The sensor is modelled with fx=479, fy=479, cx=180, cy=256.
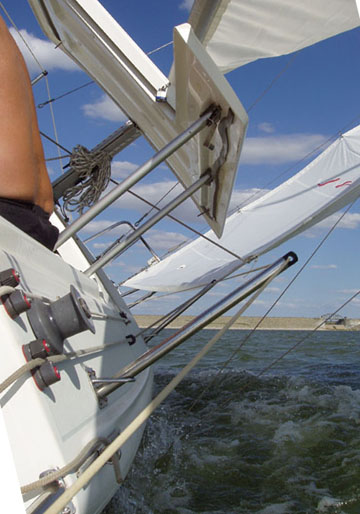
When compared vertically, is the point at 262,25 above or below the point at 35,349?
above

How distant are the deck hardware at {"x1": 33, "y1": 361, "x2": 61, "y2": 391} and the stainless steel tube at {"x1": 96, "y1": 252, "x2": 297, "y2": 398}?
50 cm

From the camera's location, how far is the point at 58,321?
122 cm

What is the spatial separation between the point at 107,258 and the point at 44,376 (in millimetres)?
1423

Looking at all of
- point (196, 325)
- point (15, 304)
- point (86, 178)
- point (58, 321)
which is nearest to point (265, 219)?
point (86, 178)

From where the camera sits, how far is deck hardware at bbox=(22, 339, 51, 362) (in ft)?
3.64

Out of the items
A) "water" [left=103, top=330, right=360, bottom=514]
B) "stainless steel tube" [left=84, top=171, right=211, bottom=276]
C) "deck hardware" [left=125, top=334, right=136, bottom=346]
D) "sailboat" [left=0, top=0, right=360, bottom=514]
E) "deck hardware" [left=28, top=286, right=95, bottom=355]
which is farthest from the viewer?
"deck hardware" [left=125, top=334, right=136, bottom=346]

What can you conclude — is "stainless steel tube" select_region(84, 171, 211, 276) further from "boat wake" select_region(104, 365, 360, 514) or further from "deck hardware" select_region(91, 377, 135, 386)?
"boat wake" select_region(104, 365, 360, 514)

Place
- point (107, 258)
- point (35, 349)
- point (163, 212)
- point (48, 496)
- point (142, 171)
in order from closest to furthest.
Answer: point (48, 496), point (35, 349), point (142, 171), point (163, 212), point (107, 258)

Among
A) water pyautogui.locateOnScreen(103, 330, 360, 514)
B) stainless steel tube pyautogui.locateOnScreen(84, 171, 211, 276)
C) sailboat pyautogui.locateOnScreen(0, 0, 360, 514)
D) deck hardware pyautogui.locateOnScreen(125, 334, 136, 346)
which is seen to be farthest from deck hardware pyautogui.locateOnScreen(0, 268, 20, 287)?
deck hardware pyautogui.locateOnScreen(125, 334, 136, 346)

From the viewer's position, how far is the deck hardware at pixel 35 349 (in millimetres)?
1110

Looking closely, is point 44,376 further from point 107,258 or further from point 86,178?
point 86,178

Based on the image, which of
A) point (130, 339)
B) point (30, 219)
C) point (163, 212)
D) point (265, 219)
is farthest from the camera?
point (265, 219)

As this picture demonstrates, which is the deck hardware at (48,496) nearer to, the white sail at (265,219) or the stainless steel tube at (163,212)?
the stainless steel tube at (163,212)

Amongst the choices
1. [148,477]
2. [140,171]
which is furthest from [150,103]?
[148,477]
